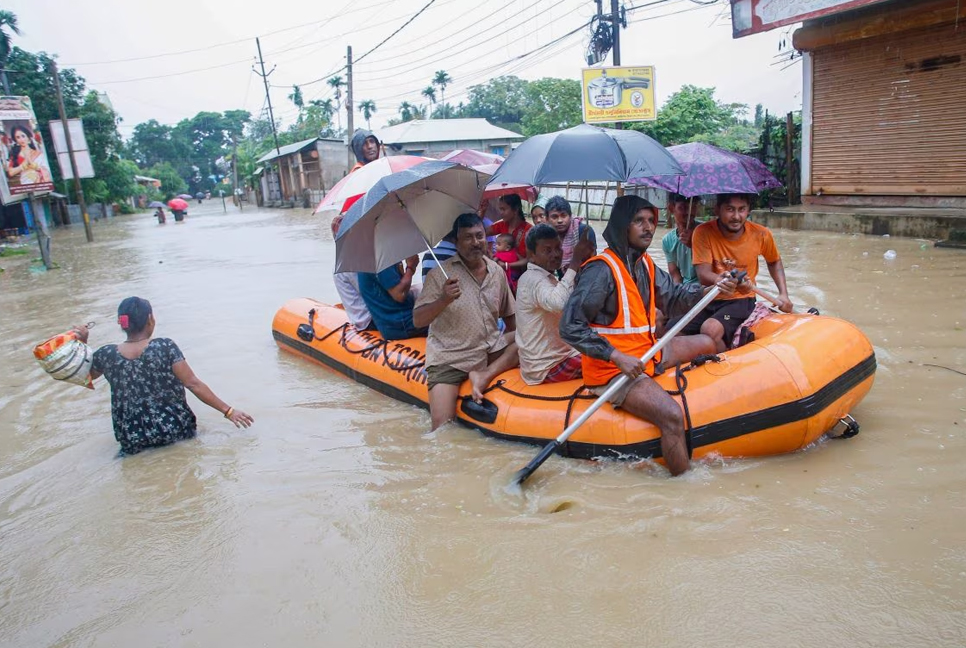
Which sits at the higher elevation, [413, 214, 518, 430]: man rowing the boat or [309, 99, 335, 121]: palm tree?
[309, 99, 335, 121]: palm tree

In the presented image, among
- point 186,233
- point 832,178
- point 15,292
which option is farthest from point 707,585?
point 186,233

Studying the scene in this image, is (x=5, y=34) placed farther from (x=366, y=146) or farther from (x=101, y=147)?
(x=366, y=146)

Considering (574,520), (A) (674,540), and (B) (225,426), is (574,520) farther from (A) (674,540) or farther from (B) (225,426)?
(B) (225,426)

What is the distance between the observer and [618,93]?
15141 millimetres

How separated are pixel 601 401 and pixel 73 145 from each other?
26690 millimetres

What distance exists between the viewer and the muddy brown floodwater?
8.96ft

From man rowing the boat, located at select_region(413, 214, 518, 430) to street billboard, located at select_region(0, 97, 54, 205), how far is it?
18.9m

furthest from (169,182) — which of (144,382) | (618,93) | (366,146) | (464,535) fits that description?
(464,535)

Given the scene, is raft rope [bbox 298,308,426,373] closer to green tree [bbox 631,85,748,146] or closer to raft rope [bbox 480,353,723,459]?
raft rope [bbox 480,353,723,459]

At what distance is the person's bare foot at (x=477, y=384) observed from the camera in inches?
175

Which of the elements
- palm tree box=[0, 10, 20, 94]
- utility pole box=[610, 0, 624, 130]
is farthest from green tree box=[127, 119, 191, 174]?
utility pole box=[610, 0, 624, 130]

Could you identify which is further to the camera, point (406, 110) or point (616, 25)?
point (406, 110)

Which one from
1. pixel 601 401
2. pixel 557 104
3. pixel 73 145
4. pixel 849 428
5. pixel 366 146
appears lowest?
pixel 849 428

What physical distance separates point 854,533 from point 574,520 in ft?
4.23
